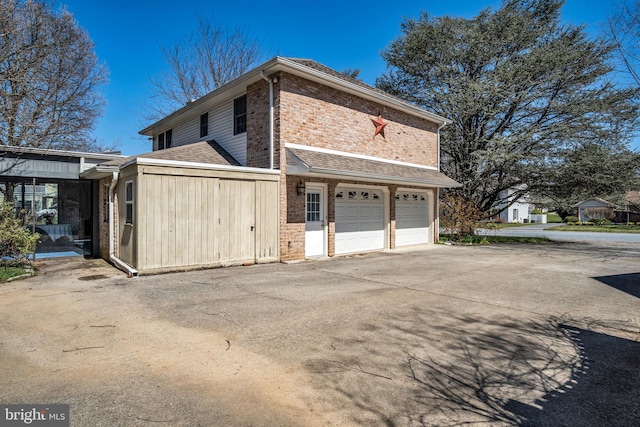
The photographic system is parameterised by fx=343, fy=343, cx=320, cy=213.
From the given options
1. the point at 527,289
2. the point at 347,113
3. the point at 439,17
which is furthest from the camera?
the point at 439,17

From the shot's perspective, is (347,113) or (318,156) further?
→ (347,113)

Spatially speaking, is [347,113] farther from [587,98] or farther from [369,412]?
[587,98]

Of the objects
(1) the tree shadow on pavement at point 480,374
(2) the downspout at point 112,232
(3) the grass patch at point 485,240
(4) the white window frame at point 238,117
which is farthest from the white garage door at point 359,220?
(1) the tree shadow on pavement at point 480,374

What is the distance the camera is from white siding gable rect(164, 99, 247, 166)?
11531mm

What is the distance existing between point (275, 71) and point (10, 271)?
26.8 ft

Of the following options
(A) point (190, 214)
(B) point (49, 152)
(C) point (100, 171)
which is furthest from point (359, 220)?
(B) point (49, 152)

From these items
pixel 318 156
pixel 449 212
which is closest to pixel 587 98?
pixel 449 212

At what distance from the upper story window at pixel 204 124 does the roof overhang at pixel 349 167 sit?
5.04 meters

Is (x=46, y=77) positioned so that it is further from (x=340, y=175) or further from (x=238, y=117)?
(x=340, y=175)

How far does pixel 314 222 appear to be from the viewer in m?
11.1

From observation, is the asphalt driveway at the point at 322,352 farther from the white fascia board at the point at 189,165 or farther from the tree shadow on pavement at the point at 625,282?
the white fascia board at the point at 189,165

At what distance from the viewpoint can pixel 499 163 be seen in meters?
17.5

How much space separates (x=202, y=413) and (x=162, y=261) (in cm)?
622

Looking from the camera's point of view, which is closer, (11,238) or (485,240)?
(11,238)
